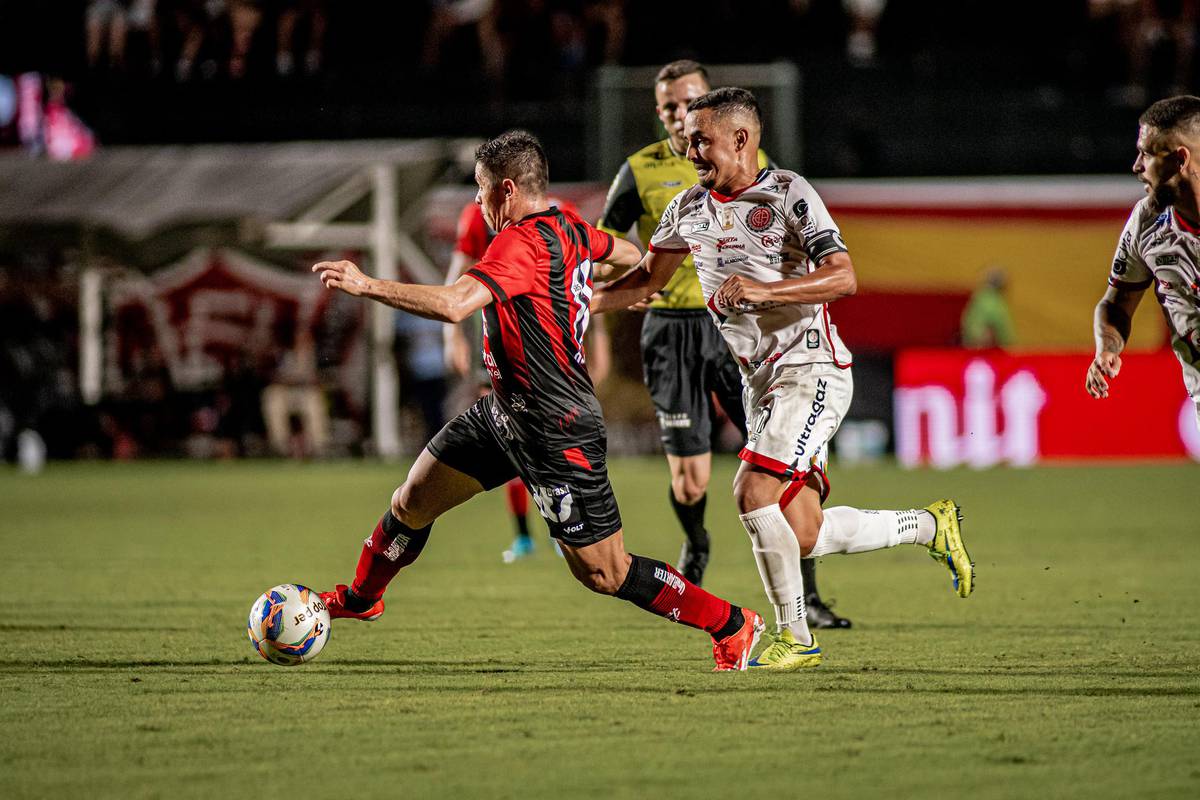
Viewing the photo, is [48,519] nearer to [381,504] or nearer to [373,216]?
[381,504]

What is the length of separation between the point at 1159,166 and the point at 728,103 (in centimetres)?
168

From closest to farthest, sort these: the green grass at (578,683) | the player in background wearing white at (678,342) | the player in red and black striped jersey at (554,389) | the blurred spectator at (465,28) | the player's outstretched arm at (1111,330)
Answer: the green grass at (578,683)
the player in red and black striped jersey at (554,389)
the player's outstretched arm at (1111,330)
the player in background wearing white at (678,342)
the blurred spectator at (465,28)

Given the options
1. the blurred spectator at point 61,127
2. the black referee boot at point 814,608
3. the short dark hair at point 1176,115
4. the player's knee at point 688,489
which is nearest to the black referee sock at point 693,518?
the player's knee at point 688,489

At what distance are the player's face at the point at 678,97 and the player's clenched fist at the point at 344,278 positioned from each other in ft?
10.6

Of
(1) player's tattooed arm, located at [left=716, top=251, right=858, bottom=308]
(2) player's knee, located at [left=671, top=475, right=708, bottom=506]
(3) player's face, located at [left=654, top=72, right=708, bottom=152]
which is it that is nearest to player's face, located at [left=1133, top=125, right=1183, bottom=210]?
(1) player's tattooed arm, located at [left=716, top=251, right=858, bottom=308]

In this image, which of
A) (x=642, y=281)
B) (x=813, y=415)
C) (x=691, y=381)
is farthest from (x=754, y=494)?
(x=691, y=381)

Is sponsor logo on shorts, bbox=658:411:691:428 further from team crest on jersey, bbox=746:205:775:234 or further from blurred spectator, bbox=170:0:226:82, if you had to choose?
blurred spectator, bbox=170:0:226:82

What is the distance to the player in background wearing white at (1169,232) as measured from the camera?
606 centimetres

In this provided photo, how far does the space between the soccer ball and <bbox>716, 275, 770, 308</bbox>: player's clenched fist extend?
2075 mm

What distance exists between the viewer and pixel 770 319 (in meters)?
6.65

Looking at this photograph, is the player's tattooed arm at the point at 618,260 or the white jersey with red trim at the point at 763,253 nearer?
the white jersey with red trim at the point at 763,253

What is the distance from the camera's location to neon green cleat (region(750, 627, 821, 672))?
640 centimetres

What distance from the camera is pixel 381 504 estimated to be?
15516 mm

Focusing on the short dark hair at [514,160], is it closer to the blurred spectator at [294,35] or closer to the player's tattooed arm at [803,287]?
the player's tattooed arm at [803,287]
